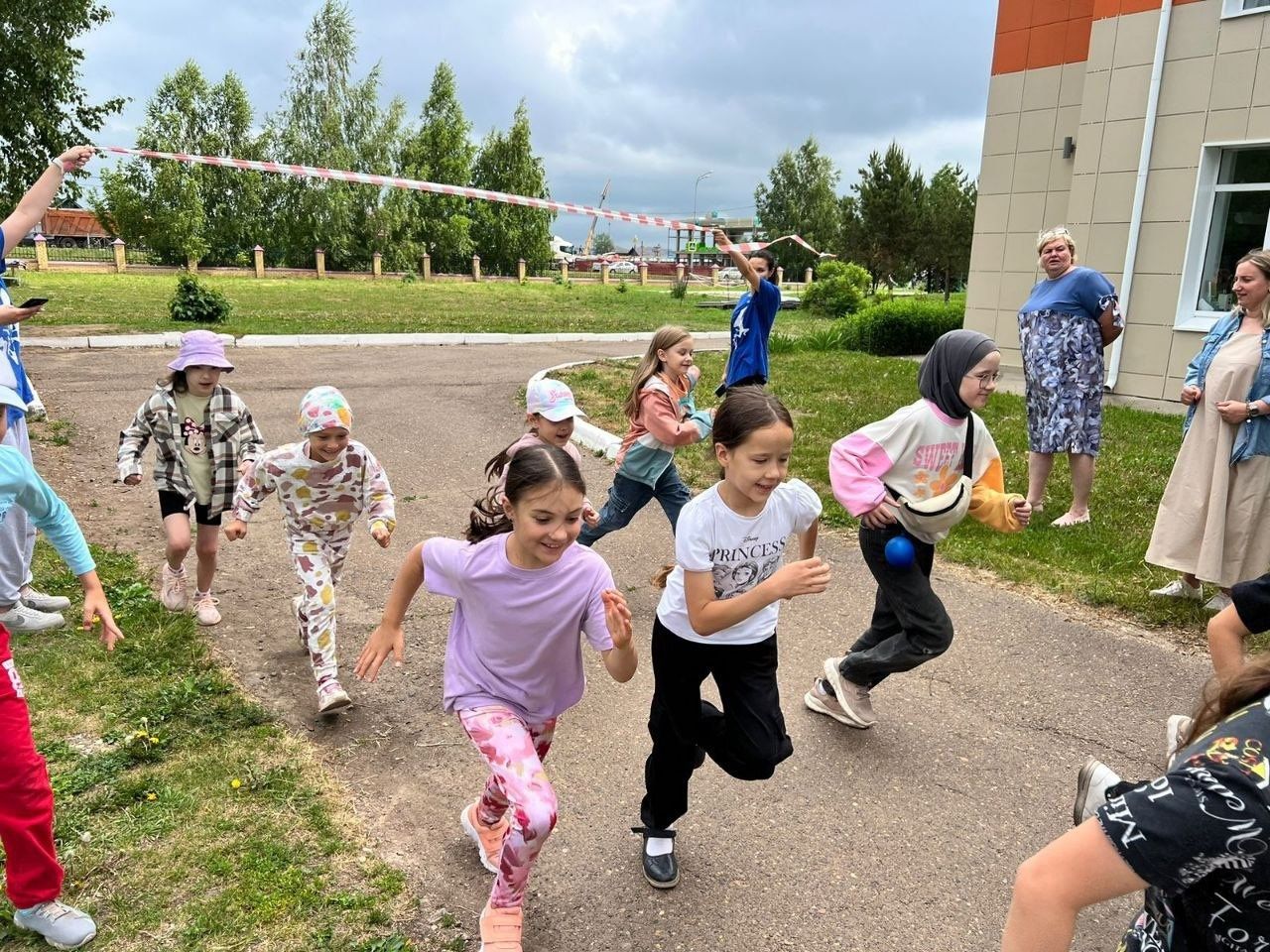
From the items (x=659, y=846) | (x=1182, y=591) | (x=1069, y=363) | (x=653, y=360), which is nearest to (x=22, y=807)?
Answer: (x=659, y=846)

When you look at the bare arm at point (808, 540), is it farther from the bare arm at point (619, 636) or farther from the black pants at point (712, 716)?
the bare arm at point (619, 636)

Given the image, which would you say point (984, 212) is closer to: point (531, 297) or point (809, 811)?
point (809, 811)

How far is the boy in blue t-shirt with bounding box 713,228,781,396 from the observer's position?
6.80m

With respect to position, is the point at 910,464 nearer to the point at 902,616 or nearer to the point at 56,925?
the point at 902,616

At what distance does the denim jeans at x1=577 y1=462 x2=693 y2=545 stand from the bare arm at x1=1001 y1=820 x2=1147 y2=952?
3.92 metres

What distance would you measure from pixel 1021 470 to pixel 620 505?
4.50m

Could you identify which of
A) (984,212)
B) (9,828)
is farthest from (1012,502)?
(984,212)

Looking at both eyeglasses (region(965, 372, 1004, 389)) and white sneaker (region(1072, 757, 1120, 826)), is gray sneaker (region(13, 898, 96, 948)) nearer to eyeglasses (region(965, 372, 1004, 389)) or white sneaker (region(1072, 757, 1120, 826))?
white sneaker (region(1072, 757, 1120, 826))

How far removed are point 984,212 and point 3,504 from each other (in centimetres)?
1500

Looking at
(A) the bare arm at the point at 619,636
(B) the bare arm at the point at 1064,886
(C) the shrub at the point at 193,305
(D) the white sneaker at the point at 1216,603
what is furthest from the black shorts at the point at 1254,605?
(C) the shrub at the point at 193,305

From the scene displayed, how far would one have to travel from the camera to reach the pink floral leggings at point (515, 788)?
248 centimetres

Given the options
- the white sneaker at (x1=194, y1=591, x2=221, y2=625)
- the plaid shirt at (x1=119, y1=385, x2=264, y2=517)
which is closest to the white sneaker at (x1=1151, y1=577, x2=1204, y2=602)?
the plaid shirt at (x1=119, y1=385, x2=264, y2=517)

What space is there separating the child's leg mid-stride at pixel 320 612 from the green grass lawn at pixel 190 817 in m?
0.26

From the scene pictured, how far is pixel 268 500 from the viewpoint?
7.25 m
